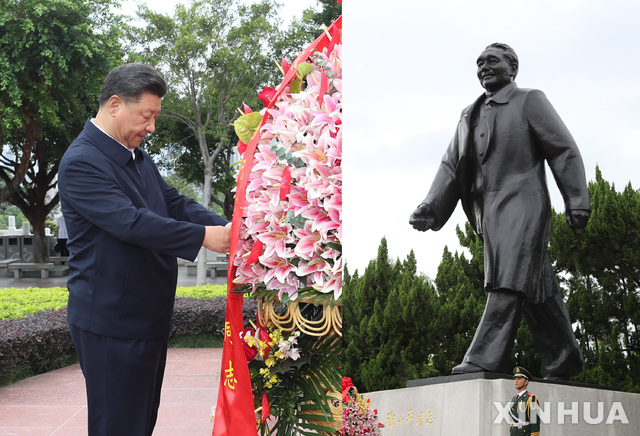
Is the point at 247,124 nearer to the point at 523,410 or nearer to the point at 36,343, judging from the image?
the point at 523,410

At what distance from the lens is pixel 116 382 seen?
212 centimetres

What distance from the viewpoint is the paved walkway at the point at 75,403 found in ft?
13.3

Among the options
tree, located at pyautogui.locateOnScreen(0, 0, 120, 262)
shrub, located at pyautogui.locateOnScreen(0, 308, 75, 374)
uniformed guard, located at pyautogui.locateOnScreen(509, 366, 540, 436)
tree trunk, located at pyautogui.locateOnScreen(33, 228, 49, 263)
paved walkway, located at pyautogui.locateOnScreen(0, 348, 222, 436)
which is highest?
tree, located at pyautogui.locateOnScreen(0, 0, 120, 262)

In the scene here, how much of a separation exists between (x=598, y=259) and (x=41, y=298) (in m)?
6.71

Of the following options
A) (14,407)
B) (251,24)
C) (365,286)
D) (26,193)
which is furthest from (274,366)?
(26,193)

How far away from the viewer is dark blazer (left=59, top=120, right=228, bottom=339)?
212 cm

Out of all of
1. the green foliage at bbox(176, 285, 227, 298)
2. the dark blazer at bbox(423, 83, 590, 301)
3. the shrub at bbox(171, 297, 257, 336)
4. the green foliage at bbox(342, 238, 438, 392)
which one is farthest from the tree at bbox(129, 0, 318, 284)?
the dark blazer at bbox(423, 83, 590, 301)

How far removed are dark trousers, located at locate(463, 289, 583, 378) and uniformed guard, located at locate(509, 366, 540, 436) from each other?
0.18 meters

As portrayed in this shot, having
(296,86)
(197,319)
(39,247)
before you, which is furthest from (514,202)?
(39,247)

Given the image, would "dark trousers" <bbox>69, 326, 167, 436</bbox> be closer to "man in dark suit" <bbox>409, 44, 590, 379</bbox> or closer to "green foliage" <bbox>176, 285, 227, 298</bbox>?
"man in dark suit" <bbox>409, 44, 590, 379</bbox>

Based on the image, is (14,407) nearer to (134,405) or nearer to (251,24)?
(134,405)
